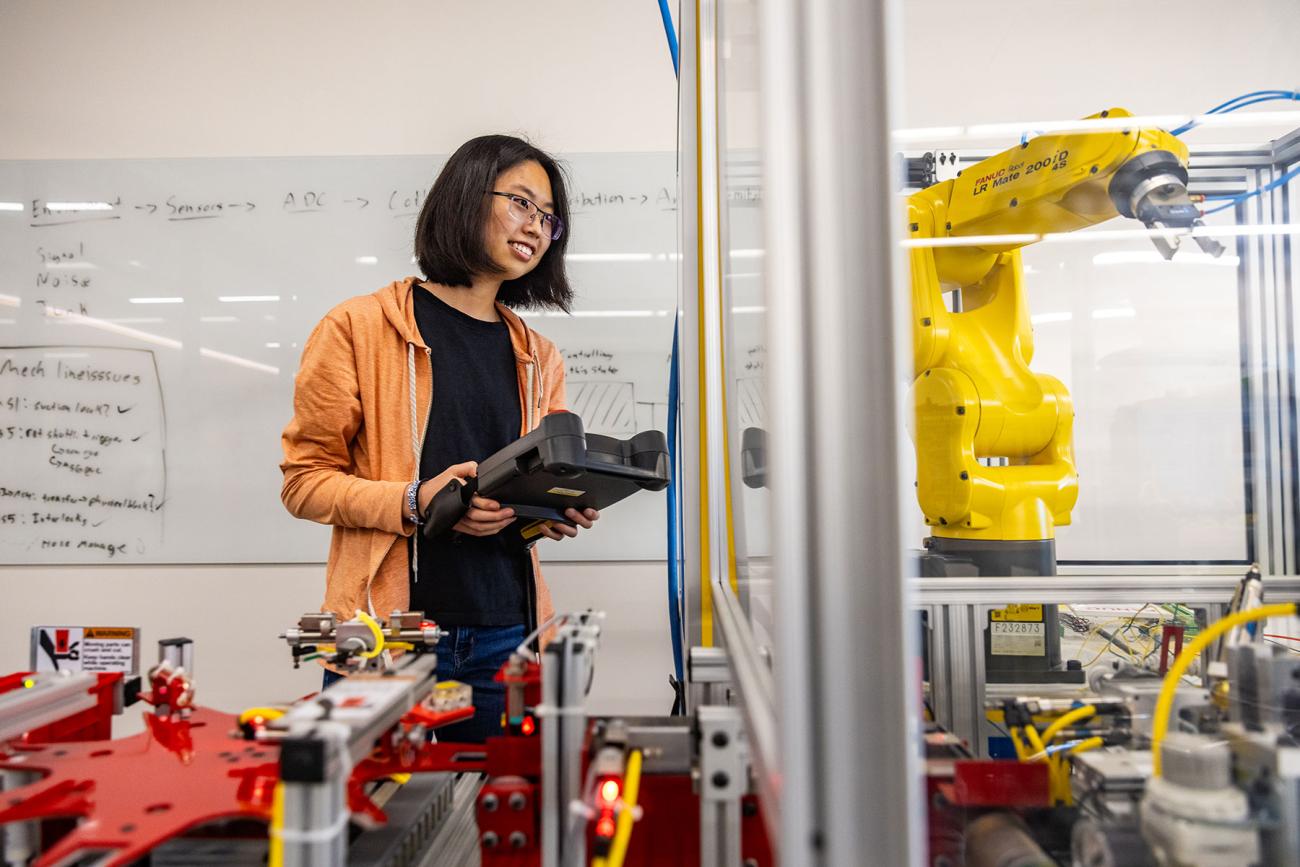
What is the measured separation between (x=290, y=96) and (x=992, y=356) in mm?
2215

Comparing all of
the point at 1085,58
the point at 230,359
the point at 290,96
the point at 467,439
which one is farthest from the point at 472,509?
the point at 290,96

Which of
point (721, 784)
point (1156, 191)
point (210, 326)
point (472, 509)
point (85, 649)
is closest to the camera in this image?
point (721, 784)

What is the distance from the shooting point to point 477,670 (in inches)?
56.2

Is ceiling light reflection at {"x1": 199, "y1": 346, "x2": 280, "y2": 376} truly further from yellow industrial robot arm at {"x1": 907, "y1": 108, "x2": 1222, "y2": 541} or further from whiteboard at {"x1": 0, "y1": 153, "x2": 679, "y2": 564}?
yellow industrial robot arm at {"x1": 907, "y1": 108, "x2": 1222, "y2": 541}

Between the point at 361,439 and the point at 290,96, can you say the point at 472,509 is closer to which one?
the point at 361,439

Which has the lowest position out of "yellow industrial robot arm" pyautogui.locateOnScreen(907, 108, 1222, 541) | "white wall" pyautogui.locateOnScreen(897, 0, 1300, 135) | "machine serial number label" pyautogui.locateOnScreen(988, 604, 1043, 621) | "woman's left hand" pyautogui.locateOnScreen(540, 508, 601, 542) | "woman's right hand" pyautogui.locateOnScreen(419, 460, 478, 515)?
"machine serial number label" pyautogui.locateOnScreen(988, 604, 1043, 621)

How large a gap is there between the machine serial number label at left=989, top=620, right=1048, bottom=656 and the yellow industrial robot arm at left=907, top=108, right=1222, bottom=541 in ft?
0.52

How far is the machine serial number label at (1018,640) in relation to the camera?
1267 mm

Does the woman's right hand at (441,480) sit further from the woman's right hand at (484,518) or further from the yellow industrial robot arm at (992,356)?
the yellow industrial robot arm at (992,356)

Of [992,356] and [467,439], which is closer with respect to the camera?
[992,356]

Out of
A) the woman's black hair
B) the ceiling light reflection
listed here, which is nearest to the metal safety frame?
the woman's black hair

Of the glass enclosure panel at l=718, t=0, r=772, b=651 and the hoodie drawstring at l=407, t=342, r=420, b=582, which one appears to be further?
the hoodie drawstring at l=407, t=342, r=420, b=582

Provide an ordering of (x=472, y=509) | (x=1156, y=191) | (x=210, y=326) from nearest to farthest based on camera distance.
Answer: (x=1156, y=191)
(x=472, y=509)
(x=210, y=326)

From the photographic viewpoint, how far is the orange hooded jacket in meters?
1.40
